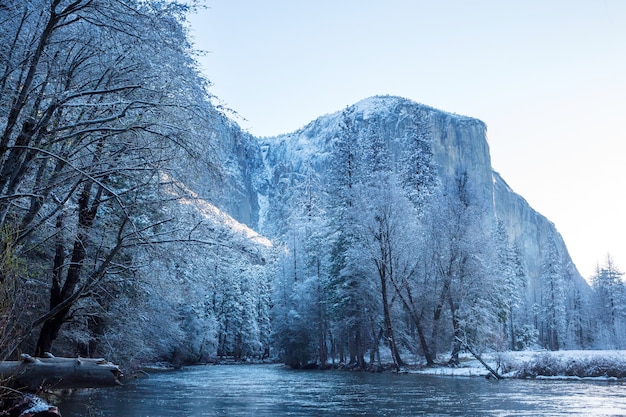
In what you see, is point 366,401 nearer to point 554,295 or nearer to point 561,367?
point 561,367

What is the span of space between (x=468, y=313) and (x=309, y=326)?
12.5m

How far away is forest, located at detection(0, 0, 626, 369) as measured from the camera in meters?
7.26

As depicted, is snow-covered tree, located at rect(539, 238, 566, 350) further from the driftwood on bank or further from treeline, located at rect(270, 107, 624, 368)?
the driftwood on bank

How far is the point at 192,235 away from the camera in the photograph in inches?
382

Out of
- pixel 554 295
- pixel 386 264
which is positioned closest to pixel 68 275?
pixel 386 264

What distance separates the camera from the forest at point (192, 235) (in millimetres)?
7258

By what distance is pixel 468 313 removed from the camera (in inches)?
1204

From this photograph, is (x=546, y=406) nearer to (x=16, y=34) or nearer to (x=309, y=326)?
(x=16, y=34)

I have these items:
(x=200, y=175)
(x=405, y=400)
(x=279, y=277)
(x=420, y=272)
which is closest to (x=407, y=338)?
(x=420, y=272)

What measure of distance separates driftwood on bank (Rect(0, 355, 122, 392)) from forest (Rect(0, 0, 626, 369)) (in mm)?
323

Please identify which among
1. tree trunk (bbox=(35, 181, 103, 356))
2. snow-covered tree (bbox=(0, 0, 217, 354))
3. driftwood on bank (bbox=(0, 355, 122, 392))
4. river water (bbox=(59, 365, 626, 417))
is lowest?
river water (bbox=(59, 365, 626, 417))

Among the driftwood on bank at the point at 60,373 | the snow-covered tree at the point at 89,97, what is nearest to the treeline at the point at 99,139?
the snow-covered tree at the point at 89,97

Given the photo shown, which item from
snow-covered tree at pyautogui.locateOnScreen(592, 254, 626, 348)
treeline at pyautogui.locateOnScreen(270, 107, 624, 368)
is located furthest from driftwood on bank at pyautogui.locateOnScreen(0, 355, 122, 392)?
snow-covered tree at pyautogui.locateOnScreen(592, 254, 626, 348)

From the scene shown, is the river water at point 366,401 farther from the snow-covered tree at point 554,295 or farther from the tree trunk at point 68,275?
the snow-covered tree at point 554,295
